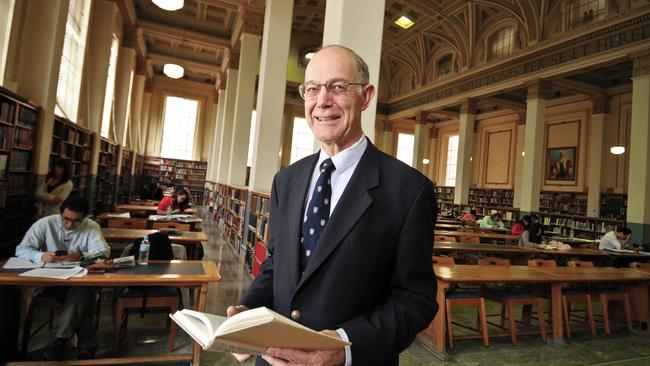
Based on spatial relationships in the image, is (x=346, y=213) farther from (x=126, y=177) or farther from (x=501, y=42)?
(x=126, y=177)

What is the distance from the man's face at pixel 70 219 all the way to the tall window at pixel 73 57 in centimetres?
530

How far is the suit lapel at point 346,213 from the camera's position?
0.90 metres

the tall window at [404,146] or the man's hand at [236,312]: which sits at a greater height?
the tall window at [404,146]

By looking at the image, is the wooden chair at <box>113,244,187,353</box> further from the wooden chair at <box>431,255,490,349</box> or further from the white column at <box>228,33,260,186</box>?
the white column at <box>228,33,260,186</box>

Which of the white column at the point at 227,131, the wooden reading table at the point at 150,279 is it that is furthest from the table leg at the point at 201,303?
the white column at the point at 227,131

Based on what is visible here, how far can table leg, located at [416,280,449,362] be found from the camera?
10.3ft

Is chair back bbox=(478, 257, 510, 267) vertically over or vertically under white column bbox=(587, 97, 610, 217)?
under

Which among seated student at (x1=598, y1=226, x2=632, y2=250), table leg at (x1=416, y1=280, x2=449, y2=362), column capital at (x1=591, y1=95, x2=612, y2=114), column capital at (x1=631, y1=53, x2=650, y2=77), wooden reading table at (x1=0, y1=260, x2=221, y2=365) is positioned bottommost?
table leg at (x1=416, y1=280, x2=449, y2=362)

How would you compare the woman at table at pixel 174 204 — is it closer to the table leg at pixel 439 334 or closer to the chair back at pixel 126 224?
the chair back at pixel 126 224

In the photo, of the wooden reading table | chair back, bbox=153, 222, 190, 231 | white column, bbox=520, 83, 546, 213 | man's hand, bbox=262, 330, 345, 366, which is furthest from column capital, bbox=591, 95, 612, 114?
man's hand, bbox=262, 330, 345, 366

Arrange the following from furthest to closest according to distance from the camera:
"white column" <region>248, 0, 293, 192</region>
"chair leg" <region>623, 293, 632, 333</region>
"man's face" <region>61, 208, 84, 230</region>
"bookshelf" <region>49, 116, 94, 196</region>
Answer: "white column" <region>248, 0, 293, 192</region>
"bookshelf" <region>49, 116, 94, 196</region>
"chair leg" <region>623, 293, 632, 333</region>
"man's face" <region>61, 208, 84, 230</region>

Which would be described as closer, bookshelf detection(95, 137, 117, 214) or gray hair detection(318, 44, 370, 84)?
gray hair detection(318, 44, 370, 84)

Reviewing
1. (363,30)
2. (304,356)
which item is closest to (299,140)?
(363,30)

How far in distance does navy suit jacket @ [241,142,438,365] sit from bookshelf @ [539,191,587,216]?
13126mm
